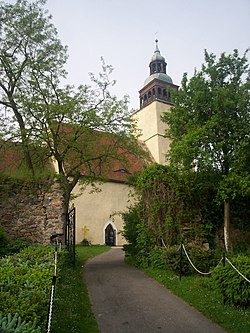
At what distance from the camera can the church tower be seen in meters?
38.0

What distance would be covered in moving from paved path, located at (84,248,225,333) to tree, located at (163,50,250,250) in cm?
561

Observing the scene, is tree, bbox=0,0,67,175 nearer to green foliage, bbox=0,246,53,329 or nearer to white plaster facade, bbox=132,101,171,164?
green foliage, bbox=0,246,53,329

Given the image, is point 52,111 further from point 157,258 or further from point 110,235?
point 110,235

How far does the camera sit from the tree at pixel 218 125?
1395 cm

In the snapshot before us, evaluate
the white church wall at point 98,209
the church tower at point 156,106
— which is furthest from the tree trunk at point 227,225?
the church tower at point 156,106

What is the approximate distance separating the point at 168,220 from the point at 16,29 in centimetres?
1120

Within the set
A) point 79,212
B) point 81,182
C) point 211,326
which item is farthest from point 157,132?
point 211,326

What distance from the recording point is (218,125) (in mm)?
14344

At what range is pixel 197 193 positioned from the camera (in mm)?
14992

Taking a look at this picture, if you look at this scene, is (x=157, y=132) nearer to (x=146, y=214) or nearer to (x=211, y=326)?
Answer: (x=146, y=214)

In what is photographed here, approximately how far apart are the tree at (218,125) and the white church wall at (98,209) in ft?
48.1

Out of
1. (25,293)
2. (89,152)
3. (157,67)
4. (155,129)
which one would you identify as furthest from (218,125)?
(157,67)

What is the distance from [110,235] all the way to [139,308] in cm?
2391

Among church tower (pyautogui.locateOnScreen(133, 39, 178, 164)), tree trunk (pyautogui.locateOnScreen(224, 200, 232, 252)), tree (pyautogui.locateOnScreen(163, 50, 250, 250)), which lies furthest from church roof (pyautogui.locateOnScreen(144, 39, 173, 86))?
tree trunk (pyautogui.locateOnScreen(224, 200, 232, 252))
